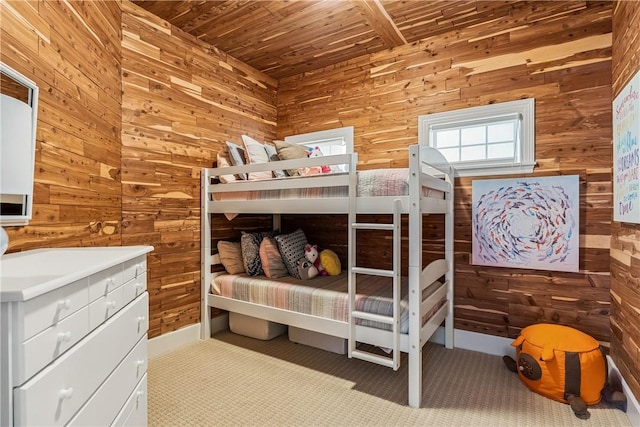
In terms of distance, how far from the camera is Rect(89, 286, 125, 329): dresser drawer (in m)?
1.13

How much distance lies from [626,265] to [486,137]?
1.29m

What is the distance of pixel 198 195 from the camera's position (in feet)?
9.71

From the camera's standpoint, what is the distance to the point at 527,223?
8.17ft

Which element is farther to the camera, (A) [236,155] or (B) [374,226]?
A: (A) [236,155]

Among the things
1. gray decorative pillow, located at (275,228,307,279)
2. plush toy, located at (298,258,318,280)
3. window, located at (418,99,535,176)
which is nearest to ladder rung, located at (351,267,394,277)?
plush toy, located at (298,258,318,280)

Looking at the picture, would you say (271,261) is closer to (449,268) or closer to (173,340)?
(173,340)

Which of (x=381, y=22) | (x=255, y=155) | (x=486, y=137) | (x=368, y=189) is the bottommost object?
(x=368, y=189)

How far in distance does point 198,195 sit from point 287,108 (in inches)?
58.9

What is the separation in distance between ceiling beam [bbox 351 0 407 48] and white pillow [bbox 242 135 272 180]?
1.37m

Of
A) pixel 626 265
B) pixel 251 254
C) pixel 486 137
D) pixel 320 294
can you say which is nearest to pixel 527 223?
pixel 626 265

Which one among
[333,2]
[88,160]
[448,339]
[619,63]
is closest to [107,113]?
[88,160]

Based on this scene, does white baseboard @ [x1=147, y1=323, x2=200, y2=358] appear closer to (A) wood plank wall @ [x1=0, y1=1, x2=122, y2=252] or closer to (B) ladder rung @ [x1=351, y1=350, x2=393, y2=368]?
(A) wood plank wall @ [x1=0, y1=1, x2=122, y2=252]

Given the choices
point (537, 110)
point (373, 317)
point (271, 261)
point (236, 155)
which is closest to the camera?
point (373, 317)

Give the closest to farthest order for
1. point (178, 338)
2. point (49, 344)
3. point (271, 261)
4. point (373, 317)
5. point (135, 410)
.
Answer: point (49, 344), point (135, 410), point (373, 317), point (178, 338), point (271, 261)
